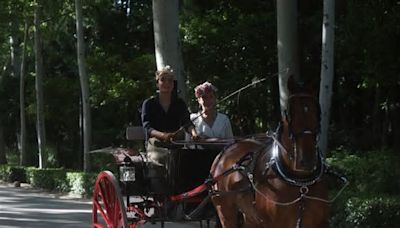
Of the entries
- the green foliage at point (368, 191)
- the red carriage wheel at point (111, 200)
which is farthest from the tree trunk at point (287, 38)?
the red carriage wheel at point (111, 200)

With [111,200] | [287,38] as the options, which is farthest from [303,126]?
[287,38]

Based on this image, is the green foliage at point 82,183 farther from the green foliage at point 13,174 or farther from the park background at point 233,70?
the green foliage at point 13,174

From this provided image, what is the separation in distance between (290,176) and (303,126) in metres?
0.48

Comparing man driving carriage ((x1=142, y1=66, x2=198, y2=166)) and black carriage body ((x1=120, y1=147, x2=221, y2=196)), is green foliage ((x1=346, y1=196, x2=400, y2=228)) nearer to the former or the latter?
black carriage body ((x1=120, y1=147, x2=221, y2=196))

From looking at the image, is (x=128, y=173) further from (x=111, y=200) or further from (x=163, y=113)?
(x=163, y=113)

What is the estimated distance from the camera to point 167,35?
1345 cm

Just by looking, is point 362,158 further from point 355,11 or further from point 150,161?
point 150,161

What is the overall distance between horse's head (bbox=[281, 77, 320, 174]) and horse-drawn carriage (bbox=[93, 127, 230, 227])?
211 cm

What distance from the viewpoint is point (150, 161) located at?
328 inches

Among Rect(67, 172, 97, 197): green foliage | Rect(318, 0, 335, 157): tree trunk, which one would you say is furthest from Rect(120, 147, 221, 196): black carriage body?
Rect(67, 172, 97, 197): green foliage

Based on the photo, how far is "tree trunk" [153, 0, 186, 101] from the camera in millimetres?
13398

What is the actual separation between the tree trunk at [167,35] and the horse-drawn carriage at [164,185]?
4875 mm

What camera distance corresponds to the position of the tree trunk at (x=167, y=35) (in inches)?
527

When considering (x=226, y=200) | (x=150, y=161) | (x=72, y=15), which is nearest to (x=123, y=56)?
(x=72, y=15)
